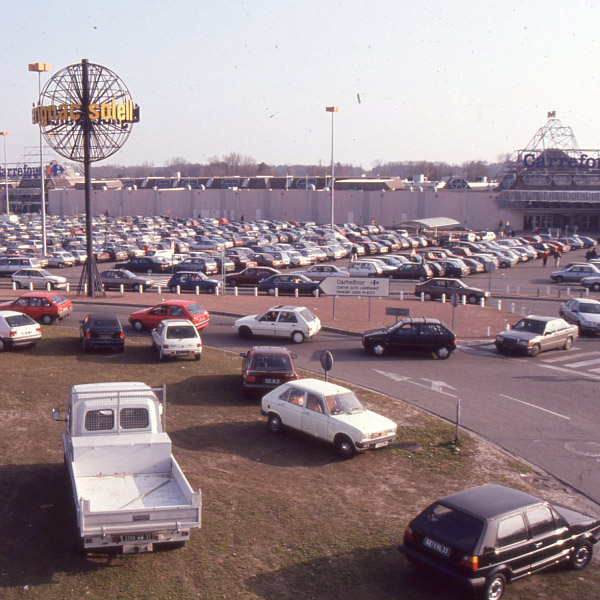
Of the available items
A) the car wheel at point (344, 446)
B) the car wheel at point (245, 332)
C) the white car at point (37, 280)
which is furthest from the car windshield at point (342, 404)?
the white car at point (37, 280)

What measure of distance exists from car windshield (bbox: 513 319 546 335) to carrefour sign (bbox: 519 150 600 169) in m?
69.1

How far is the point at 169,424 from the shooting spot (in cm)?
1761

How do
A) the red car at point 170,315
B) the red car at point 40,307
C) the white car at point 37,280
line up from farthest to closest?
the white car at point 37,280
the red car at point 40,307
the red car at point 170,315

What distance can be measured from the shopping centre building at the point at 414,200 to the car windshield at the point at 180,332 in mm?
55899

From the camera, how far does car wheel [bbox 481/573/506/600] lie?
9.62 metres

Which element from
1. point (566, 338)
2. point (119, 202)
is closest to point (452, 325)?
point (566, 338)

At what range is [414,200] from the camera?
99250 mm

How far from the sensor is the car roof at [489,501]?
10141 mm

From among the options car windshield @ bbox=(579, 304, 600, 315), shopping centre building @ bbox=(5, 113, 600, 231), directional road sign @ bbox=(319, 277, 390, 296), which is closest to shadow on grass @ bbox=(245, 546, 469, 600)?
directional road sign @ bbox=(319, 277, 390, 296)

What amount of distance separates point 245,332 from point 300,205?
84509mm

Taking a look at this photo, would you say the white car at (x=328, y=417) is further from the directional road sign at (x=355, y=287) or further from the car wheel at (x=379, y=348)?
the directional road sign at (x=355, y=287)

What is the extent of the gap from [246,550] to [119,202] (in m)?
126

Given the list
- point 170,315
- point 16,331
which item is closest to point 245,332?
point 170,315

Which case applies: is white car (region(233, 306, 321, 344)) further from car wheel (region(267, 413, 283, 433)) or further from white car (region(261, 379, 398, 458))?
car wheel (region(267, 413, 283, 433))
